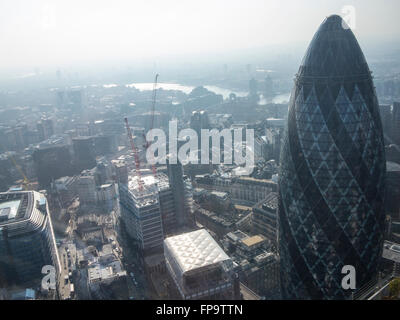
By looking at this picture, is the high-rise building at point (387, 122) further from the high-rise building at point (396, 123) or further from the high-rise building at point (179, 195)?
the high-rise building at point (179, 195)

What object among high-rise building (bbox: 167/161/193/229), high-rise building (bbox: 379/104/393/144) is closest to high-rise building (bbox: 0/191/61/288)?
high-rise building (bbox: 167/161/193/229)

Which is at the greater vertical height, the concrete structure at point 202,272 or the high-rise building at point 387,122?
the high-rise building at point 387,122

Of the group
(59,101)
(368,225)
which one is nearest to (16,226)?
(368,225)

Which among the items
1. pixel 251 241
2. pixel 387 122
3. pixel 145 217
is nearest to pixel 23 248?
pixel 145 217

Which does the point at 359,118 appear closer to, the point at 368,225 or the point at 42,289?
the point at 368,225

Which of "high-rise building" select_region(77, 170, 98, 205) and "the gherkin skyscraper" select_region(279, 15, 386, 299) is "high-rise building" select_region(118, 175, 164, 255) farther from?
"the gherkin skyscraper" select_region(279, 15, 386, 299)

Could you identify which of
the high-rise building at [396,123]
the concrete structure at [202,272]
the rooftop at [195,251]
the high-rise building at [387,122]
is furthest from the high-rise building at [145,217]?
the high-rise building at [396,123]
